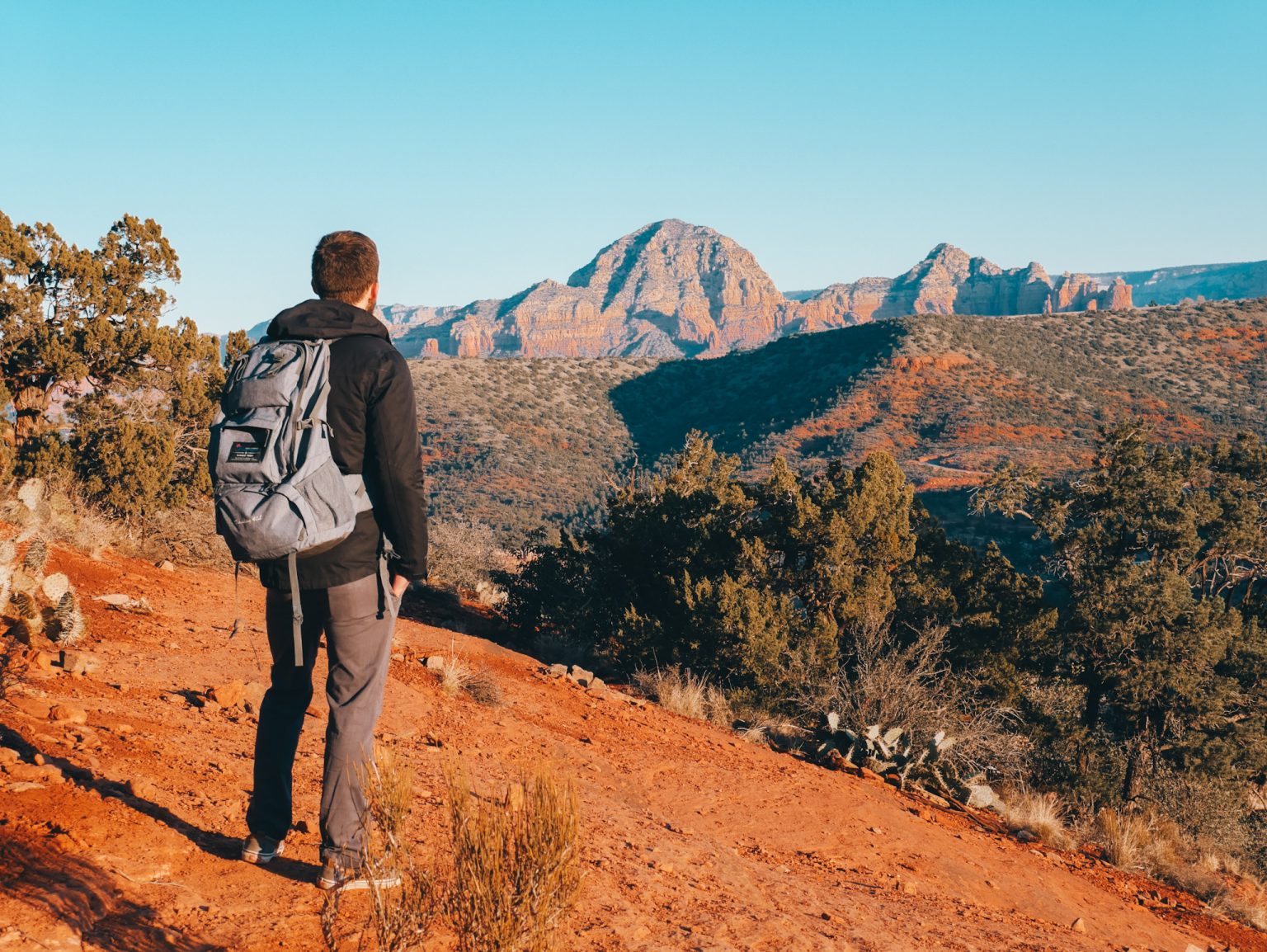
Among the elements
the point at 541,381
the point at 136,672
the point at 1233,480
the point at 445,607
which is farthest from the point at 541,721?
the point at 541,381

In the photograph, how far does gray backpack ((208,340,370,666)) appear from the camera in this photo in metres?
2.70

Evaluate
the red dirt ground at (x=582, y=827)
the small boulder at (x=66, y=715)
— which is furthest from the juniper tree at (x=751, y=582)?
the small boulder at (x=66, y=715)

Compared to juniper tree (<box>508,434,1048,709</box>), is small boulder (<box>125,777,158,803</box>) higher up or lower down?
higher up

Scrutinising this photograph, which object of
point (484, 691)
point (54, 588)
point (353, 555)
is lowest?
point (484, 691)

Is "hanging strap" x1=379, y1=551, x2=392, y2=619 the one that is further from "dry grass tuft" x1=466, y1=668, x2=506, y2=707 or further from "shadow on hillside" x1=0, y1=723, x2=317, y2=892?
"dry grass tuft" x1=466, y1=668, x2=506, y2=707

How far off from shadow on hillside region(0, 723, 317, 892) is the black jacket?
1050 mm

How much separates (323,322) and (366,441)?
1.27ft

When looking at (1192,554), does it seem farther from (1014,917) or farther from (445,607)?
(445,607)

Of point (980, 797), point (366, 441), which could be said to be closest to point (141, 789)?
point (366, 441)

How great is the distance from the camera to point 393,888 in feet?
8.81

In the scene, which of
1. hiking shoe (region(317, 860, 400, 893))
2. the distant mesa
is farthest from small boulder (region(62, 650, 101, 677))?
the distant mesa

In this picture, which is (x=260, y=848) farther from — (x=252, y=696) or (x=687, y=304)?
(x=687, y=304)

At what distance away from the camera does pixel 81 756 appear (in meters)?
3.88

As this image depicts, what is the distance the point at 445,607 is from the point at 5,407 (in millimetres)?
6332
